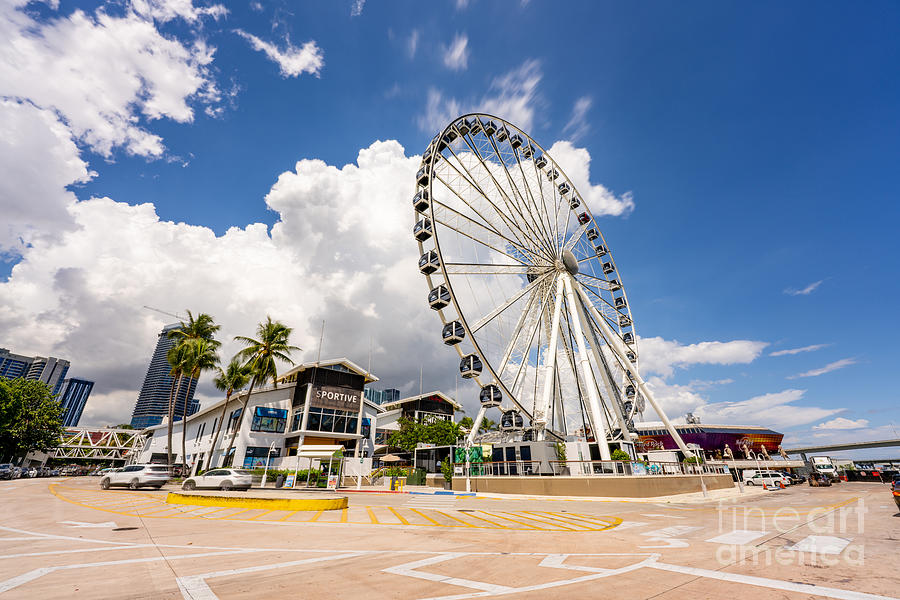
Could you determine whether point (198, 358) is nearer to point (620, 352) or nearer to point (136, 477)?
point (136, 477)

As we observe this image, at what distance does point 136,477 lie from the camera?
2731 centimetres

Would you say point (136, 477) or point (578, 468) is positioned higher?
point (578, 468)

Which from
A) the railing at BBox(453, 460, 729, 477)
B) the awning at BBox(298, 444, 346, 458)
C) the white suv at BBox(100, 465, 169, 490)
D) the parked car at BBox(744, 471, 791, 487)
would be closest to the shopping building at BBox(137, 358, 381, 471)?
the white suv at BBox(100, 465, 169, 490)

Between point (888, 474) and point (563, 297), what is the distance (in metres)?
57.4

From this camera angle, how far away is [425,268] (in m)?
28.8

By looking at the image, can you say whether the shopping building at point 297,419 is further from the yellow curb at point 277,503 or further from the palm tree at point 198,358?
the yellow curb at point 277,503

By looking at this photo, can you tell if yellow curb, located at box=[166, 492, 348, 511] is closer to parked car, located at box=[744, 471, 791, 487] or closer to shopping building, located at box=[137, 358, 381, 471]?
shopping building, located at box=[137, 358, 381, 471]

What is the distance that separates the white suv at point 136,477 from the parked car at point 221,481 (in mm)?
2220

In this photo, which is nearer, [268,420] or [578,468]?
[578,468]

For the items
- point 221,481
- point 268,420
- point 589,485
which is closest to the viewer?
point 589,485

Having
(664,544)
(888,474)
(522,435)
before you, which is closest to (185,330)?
(522,435)

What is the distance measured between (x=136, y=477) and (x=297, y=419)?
2038cm

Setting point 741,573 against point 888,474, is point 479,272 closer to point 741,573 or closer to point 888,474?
point 741,573

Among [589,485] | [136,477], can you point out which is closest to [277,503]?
[589,485]
